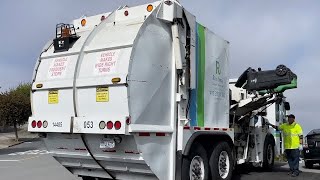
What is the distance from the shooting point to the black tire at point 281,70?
385 inches

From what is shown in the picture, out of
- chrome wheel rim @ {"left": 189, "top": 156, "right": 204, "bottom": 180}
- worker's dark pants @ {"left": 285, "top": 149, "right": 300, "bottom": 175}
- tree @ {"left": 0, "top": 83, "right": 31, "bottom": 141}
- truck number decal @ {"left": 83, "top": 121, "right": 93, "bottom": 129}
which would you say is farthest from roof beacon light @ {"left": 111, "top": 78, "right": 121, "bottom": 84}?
tree @ {"left": 0, "top": 83, "right": 31, "bottom": 141}

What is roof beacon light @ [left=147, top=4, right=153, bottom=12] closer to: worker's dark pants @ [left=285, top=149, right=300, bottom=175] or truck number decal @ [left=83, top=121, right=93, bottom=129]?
truck number decal @ [left=83, top=121, right=93, bottom=129]

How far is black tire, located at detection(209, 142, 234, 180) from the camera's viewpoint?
8227 millimetres

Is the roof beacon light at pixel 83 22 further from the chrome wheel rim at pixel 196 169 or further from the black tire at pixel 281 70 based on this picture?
the black tire at pixel 281 70

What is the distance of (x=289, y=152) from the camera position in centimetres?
1177

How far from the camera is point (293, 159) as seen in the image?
37.9ft

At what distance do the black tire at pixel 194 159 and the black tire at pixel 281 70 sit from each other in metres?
2.94

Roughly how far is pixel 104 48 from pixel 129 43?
0.52 meters

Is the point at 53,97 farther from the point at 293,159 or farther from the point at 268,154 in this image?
the point at 268,154

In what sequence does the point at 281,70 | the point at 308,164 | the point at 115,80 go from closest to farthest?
the point at 115,80, the point at 281,70, the point at 308,164

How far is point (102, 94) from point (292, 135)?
666 cm

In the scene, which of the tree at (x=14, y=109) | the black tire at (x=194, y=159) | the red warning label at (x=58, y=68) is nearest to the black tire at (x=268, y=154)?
the black tire at (x=194, y=159)

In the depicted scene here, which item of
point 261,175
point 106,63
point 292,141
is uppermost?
point 106,63

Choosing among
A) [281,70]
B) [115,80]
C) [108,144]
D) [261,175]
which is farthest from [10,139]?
[115,80]
